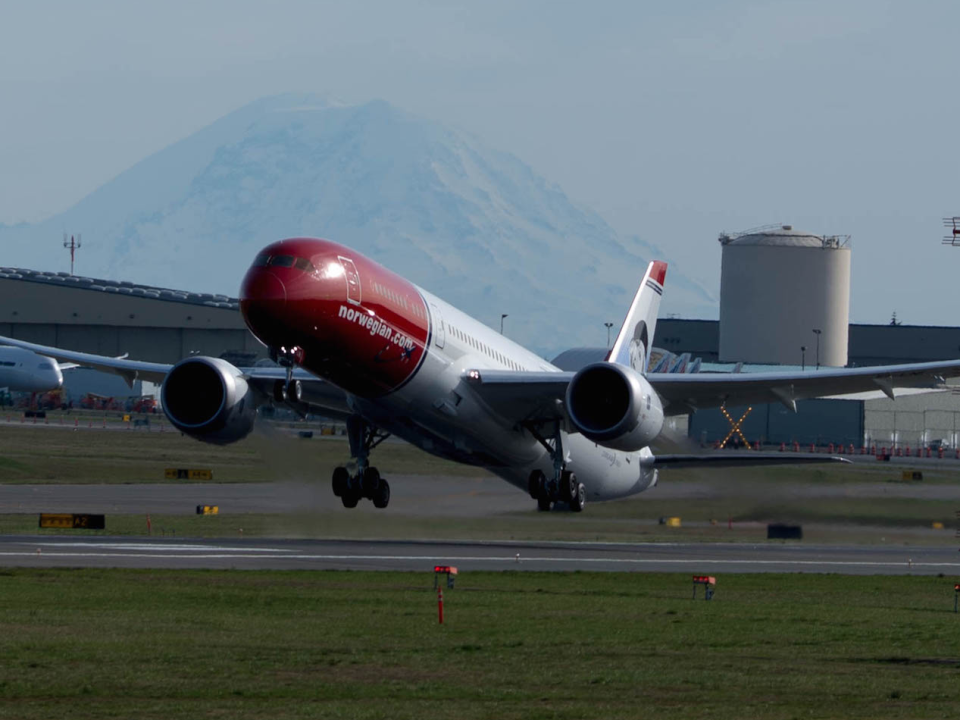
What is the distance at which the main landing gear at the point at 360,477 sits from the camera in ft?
137

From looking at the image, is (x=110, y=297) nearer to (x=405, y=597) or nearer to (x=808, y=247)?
(x=808, y=247)

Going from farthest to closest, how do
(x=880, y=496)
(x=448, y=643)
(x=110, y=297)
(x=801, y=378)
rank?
(x=110, y=297), (x=880, y=496), (x=801, y=378), (x=448, y=643)

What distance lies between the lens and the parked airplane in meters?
123

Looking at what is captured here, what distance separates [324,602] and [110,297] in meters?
105

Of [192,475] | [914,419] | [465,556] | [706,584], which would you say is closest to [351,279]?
[706,584]

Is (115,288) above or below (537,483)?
above

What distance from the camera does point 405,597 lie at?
36469 mm

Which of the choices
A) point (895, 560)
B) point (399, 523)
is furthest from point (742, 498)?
point (399, 523)

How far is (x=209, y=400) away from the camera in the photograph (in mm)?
40875

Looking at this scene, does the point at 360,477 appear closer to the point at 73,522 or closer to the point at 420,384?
the point at 420,384

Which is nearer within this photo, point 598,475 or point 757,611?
point 757,611

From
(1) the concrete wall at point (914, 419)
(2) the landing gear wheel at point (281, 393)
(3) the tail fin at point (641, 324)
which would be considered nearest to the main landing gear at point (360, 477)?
(2) the landing gear wheel at point (281, 393)

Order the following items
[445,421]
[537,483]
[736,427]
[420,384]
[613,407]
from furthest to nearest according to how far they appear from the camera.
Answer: [736,427] < [537,483] < [445,421] < [613,407] < [420,384]

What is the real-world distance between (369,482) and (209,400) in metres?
4.91
